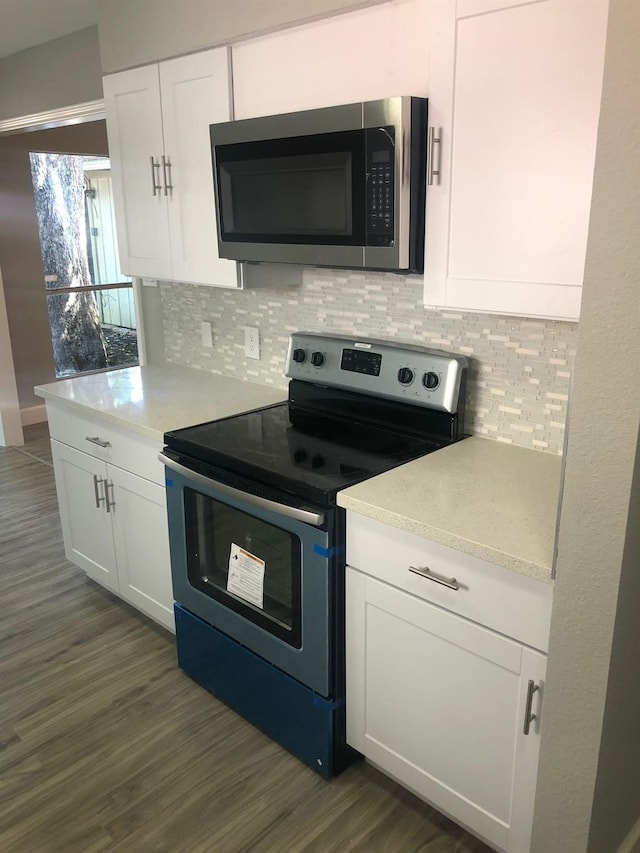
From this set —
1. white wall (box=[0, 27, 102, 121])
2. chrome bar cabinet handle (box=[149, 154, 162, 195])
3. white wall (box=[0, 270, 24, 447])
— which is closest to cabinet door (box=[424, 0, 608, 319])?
chrome bar cabinet handle (box=[149, 154, 162, 195])

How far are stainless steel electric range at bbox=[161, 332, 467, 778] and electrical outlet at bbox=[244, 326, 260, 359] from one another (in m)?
0.34

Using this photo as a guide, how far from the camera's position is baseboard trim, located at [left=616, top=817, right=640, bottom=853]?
1.64 metres

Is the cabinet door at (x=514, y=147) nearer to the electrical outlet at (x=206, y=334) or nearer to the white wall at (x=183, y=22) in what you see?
the white wall at (x=183, y=22)

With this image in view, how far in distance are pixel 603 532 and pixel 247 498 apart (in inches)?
37.5

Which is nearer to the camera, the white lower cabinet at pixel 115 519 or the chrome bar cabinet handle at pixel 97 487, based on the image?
the white lower cabinet at pixel 115 519

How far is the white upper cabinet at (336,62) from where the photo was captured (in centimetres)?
167

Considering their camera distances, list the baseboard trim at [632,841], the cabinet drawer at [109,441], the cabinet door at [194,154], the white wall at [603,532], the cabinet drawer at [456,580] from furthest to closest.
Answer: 1. the cabinet drawer at [109,441]
2. the cabinet door at [194,154]
3. the baseboard trim at [632,841]
4. the cabinet drawer at [456,580]
5. the white wall at [603,532]

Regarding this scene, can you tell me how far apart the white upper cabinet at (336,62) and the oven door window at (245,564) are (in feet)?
3.75

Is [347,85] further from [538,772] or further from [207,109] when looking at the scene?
[538,772]

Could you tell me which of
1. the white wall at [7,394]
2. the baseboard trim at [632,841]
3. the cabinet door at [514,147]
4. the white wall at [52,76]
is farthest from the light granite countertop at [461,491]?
the white wall at [7,394]

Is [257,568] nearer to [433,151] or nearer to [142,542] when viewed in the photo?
[142,542]

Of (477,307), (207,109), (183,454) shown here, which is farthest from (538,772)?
(207,109)

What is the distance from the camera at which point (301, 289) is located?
8.09ft

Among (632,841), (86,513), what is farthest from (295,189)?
(632,841)
